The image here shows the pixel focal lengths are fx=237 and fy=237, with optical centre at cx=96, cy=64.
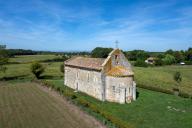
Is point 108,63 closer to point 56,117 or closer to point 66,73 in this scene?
point 56,117

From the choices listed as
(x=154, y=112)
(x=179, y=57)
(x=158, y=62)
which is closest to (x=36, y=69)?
(x=154, y=112)

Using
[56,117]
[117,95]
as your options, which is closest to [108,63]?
[117,95]

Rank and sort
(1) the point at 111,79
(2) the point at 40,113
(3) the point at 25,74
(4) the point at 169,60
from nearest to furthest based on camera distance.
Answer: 1. (2) the point at 40,113
2. (1) the point at 111,79
3. (3) the point at 25,74
4. (4) the point at 169,60

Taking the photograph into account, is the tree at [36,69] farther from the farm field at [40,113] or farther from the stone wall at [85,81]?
the farm field at [40,113]

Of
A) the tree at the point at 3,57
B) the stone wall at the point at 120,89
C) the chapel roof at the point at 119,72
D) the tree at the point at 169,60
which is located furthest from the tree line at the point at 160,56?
the stone wall at the point at 120,89

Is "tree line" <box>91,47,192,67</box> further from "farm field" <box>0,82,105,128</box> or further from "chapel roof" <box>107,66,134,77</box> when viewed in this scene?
"farm field" <box>0,82,105,128</box>

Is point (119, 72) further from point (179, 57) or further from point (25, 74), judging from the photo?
point (179, 57)
